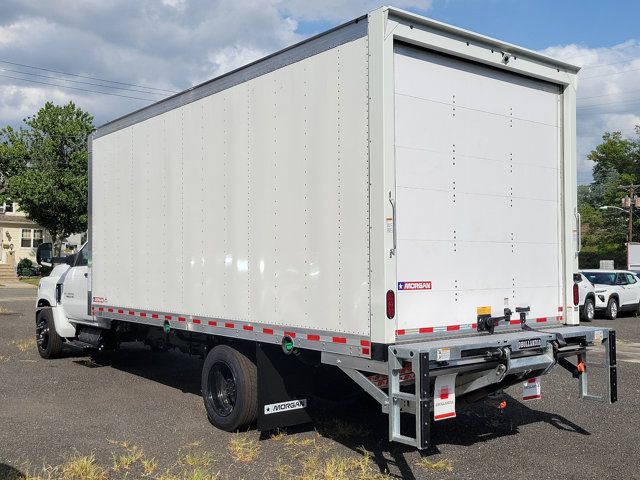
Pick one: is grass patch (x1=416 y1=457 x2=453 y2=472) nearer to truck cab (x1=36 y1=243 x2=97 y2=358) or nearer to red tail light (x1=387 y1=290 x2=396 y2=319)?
red tail light (x1=387 y1=290 x2=396 y2=319)

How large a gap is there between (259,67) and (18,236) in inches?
1781

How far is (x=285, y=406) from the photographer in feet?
20.0

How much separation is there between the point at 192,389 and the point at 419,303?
4449mm

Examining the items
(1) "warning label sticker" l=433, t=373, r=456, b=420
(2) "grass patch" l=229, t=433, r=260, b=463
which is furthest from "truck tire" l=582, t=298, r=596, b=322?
(1) "warning label sticker" l=433, t=373, r=456, b=420

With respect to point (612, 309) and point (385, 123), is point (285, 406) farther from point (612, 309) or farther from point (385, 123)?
point (612, 309)

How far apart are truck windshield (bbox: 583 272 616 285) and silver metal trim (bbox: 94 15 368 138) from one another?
16558mm

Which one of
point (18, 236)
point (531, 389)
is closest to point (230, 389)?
point (531, 389)

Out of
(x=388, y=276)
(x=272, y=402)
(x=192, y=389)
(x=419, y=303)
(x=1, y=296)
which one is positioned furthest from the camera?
(x=1, y=296)

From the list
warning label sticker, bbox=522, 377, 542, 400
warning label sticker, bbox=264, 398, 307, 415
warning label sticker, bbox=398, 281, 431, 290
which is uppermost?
warning label sticker, bbox=398, 281, 431, 290

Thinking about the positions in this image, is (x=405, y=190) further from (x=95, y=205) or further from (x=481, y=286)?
(x=95, y=205)

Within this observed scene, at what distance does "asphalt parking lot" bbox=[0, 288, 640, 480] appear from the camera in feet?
17.8

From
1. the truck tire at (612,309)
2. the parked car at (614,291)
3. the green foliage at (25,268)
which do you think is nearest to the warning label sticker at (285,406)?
the parked car at (614,291)

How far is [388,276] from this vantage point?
193 inches

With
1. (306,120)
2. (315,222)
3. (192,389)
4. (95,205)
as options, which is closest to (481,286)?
(315,222)
